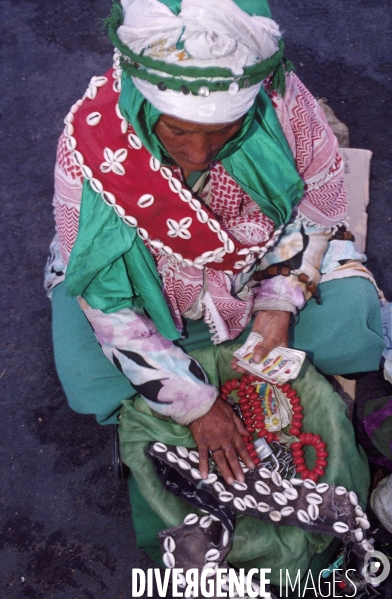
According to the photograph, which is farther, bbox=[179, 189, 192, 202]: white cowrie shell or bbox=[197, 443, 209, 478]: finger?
bbox=[197, 443, 209, 478]: finger

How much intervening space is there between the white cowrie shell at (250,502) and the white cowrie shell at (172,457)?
235mm

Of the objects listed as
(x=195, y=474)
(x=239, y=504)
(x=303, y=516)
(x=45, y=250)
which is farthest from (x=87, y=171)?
(x=45, y=250)

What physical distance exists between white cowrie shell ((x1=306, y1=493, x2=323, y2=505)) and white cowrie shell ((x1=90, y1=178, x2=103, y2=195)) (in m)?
1.07

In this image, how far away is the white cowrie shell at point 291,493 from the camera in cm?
181

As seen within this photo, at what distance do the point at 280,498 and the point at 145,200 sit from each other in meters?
0.96

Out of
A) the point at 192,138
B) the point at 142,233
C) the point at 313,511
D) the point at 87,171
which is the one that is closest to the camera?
the point at 192,138

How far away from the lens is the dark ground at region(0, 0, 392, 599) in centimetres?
222

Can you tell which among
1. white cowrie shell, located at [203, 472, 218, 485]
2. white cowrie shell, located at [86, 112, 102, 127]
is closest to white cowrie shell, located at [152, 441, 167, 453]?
white cowrie shell, located at [203, 472, 218, 485]

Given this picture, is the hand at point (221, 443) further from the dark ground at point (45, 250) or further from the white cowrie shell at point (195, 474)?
the dark ground at point (45, 250)

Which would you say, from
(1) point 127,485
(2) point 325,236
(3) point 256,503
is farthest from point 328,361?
(1) point 127,485

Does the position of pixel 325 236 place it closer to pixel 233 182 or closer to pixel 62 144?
pixel 233 182

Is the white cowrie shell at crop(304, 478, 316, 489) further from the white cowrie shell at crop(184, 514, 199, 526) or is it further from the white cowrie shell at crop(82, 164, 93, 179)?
the white cowrie shell at crop(82, 164, 93, 179)

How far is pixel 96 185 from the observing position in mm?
1563

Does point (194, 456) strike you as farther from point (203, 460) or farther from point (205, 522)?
point (205, 522)
